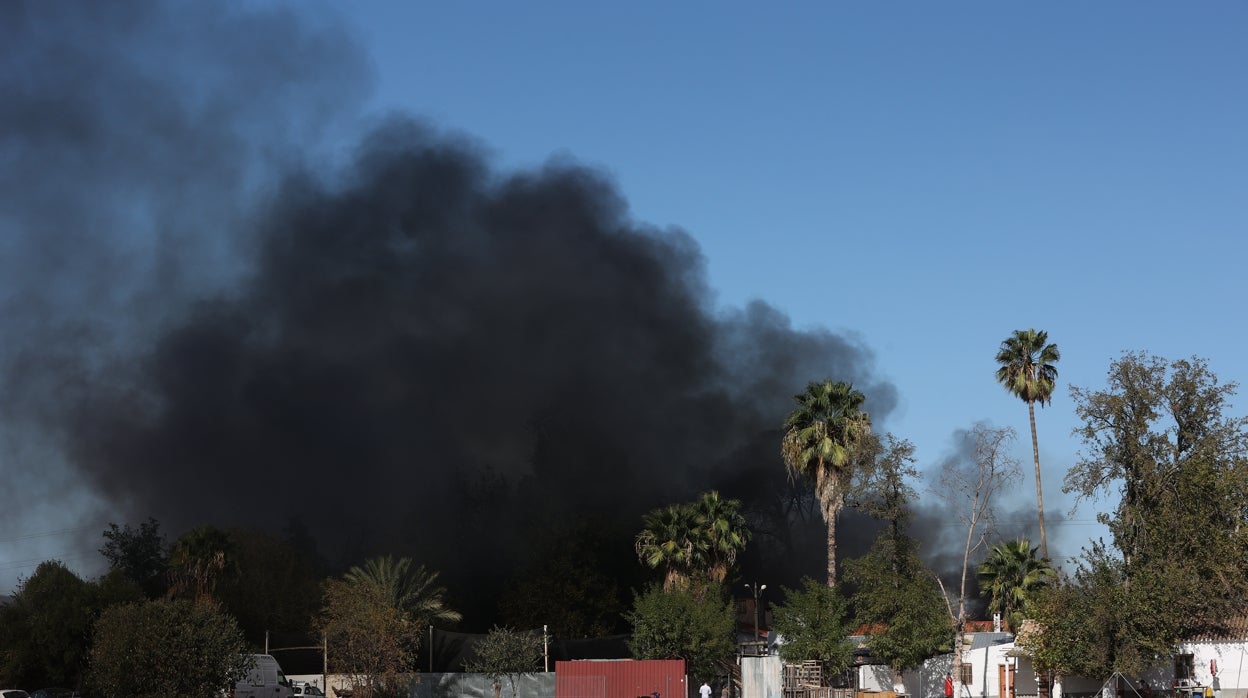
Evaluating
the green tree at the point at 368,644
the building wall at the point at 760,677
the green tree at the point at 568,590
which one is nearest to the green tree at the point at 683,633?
the building wall at the point at 760,677

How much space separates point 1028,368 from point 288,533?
7359cm

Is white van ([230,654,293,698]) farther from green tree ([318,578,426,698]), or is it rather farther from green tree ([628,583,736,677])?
green tree ([628,583,736,677])

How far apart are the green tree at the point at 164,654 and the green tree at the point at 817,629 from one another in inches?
981

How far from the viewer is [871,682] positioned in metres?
65.1

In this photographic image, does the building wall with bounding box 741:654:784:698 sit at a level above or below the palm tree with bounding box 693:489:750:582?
below

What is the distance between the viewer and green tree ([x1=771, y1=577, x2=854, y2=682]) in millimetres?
56500

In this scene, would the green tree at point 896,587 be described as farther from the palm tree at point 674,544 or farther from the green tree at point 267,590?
the green tree at point 267,590

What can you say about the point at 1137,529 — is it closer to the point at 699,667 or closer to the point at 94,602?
the point at 699,667

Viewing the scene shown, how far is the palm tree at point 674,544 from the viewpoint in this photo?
2837 inches

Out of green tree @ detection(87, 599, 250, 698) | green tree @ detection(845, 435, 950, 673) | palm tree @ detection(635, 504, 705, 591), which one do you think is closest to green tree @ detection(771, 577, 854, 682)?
green tree @ detection(845, 435, 950, 673)

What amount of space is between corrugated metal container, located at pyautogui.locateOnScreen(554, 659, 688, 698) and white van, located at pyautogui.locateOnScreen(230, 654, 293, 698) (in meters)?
14.1

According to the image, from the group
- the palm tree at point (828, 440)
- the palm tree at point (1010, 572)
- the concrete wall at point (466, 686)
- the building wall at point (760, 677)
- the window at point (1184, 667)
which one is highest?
the palm tree at point (828, 440)

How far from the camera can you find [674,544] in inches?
2835

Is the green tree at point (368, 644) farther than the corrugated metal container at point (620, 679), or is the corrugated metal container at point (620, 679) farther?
the green tree at point (368, 644)
